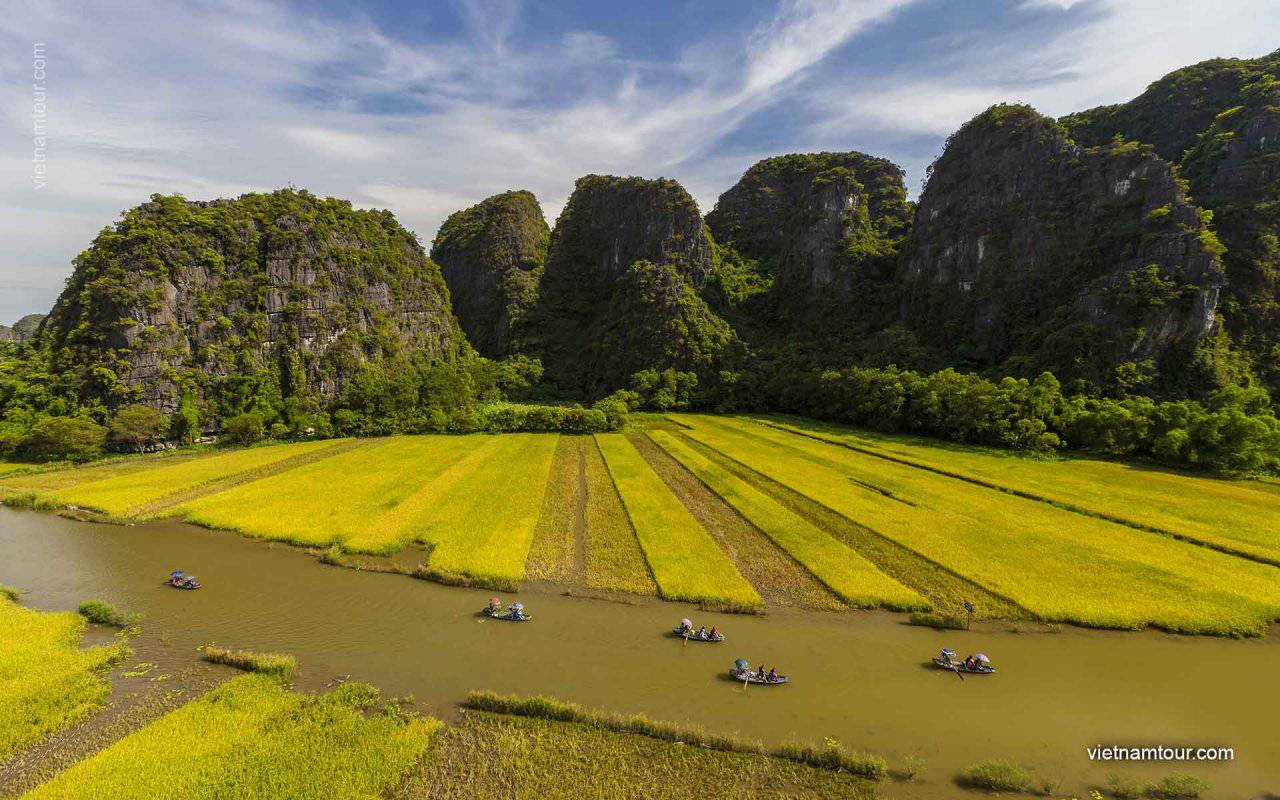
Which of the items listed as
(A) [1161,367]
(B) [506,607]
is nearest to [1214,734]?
(B) [506,607]

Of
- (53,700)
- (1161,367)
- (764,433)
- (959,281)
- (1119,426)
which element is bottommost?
(53,700)

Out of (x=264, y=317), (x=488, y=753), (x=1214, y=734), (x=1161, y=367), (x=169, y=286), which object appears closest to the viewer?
(x=488, y=753)

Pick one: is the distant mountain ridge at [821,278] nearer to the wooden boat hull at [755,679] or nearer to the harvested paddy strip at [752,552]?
the harvested paddy strip at [752,552]

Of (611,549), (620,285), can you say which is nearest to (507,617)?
(611,549)

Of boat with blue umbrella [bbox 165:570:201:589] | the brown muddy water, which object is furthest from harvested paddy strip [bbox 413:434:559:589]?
boat with blue umbrella [bbox 165:570:201:589]

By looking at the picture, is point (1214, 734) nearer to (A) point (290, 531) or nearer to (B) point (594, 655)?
(B) point (594, 655)

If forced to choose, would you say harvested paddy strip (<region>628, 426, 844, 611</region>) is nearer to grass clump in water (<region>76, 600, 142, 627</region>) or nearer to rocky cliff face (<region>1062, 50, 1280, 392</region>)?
grass clump in water (<region>76, 600, 142, 627</region>)
